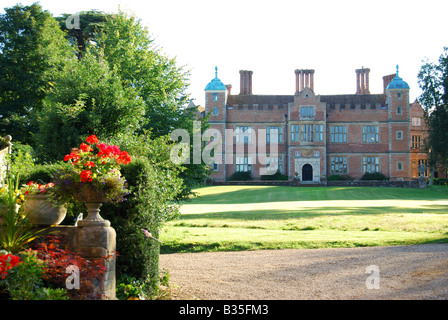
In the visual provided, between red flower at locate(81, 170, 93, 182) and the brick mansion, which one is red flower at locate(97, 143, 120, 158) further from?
the brick mansion

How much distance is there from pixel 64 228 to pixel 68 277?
824 mm

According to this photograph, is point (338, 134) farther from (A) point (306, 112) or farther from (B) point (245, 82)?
(B) point (245, 82)

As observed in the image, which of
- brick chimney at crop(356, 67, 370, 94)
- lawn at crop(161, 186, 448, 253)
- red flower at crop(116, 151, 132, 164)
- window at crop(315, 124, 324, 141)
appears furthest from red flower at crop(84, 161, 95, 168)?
brick chimney at crop(356, 67, 370, 94)

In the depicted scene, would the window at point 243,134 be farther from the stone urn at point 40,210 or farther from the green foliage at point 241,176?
the stone urn at point 40,210

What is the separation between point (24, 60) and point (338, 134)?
96.6 feet

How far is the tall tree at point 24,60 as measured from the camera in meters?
24.8

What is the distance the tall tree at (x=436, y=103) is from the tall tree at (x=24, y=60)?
29.1 meters

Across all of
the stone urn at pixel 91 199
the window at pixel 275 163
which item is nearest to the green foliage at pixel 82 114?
the stone urn at pixel 91 199

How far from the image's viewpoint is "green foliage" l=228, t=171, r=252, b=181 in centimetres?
4200

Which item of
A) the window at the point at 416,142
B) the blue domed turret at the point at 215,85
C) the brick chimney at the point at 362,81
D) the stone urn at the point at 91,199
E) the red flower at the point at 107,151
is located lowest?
the stone urn at the point at 91,199

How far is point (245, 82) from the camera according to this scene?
4684 cm

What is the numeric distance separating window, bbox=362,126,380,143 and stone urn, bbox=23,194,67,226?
40951 millimetres

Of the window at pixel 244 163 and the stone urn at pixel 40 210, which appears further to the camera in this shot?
the window at pixel 244 163
